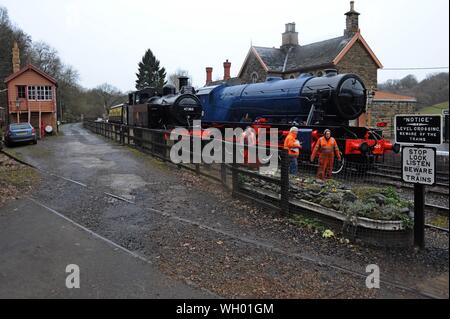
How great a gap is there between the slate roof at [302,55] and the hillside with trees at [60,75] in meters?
34.4

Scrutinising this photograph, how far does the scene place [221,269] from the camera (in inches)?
206

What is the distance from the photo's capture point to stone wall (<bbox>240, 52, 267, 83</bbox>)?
3462cm

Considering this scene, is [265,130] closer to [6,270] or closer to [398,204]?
[398,204]

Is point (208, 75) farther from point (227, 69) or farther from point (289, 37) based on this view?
point (289, 37)

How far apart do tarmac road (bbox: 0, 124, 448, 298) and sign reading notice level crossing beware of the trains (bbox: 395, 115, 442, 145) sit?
152 cm

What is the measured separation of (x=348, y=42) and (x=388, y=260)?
90.9 ft

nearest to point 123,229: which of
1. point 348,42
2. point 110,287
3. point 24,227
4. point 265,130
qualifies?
point 24,227

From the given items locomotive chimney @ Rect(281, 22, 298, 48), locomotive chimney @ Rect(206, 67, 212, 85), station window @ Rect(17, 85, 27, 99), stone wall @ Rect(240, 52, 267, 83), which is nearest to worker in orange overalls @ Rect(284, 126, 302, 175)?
stone wall @ Rect(240, 52, 267, 83)

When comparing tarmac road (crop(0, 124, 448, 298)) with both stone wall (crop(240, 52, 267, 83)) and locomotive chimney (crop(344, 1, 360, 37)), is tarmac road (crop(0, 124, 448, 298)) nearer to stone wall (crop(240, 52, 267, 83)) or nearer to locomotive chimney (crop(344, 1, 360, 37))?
stone wall (crop(240, 52, 267, 83))
